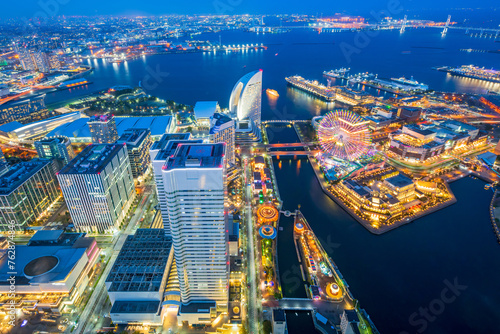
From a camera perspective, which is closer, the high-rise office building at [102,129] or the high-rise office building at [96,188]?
the high-rise office building at [96,188]

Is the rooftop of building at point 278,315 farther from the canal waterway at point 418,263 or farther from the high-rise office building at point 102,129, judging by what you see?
the high-rise office building at point 102,129

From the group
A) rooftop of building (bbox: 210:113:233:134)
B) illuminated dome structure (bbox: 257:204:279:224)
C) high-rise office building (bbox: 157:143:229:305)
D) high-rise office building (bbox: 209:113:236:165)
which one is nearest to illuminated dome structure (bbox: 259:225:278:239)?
illuminated dome structure (bbox: 257:204:279:224)

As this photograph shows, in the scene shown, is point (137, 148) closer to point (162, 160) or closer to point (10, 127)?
point (162, 160)

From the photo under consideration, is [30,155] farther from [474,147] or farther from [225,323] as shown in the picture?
[474,147]

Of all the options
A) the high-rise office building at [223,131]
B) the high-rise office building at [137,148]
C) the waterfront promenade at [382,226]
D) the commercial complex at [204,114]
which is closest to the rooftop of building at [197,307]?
the waterfront promenade at [382,226]

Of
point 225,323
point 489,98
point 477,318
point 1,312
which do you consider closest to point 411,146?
point 477,318

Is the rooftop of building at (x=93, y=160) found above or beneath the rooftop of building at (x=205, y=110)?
above
